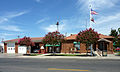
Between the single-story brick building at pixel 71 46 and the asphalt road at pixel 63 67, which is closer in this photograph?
the asphalt road at pixel 63 67

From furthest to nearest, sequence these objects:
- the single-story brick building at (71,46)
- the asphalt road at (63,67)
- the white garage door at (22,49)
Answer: the white garage door at (22,49) → the single-story brick building at (71,46) → the asphalt road at (63,67)

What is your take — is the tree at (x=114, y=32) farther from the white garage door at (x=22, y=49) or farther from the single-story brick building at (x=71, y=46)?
the white garage door at (x=22, y=49)

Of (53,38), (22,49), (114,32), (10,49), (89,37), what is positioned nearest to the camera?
(89,37)

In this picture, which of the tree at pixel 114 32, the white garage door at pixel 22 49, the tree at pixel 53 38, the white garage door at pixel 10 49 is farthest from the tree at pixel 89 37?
the tree at pixel 114 32

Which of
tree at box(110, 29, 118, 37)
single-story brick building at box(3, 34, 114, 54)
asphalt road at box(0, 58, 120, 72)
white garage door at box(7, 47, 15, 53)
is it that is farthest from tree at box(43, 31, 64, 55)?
tree at box(110, 29, 118, 37)

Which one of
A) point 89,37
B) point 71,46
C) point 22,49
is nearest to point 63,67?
point 89,37

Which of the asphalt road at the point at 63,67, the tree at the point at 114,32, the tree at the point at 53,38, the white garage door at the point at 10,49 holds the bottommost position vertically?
the white garage door at the point at 10,49

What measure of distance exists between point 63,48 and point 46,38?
30.5 feet

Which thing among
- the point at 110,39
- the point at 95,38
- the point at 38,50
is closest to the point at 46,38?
the point at 95,38

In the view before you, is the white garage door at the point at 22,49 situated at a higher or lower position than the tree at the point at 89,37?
lower

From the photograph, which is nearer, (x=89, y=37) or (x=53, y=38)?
(x=89, y=37)

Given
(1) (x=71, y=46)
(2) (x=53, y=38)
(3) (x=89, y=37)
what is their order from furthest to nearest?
(1) (x=71, y=46) → (2) (x=53, y=38) → (3) (x=89, y=37)

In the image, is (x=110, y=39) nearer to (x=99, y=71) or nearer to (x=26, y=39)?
(x=26, y=39)

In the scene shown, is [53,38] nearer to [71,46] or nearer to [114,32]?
[71,46]
